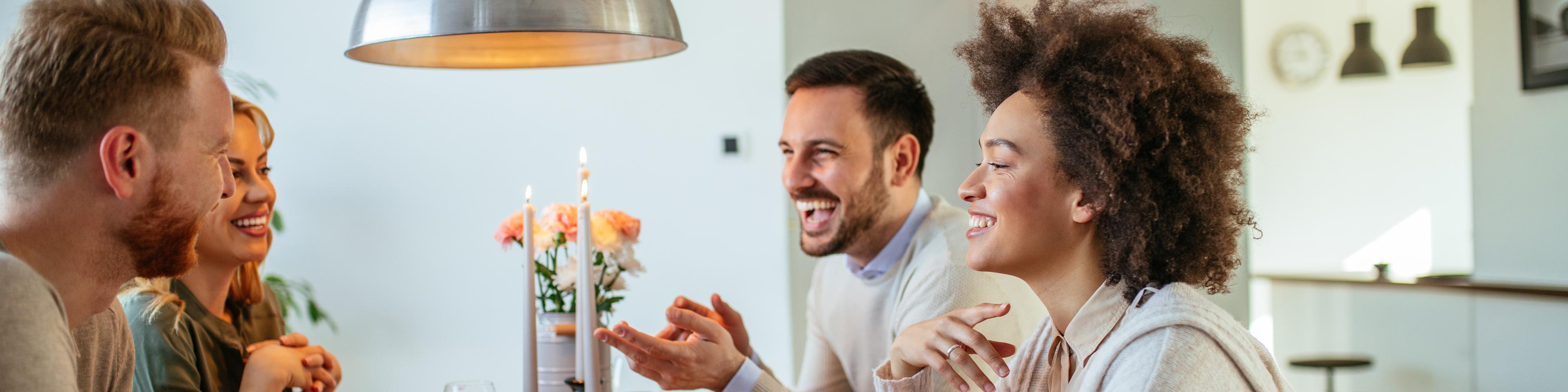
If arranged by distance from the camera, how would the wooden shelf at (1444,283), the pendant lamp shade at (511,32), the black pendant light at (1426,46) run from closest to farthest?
the pendant lamp shade at (511,32)
the wooden shelf at (1444,283)
the black pendant light at (1426,46)

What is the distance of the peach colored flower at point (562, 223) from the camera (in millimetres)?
1677

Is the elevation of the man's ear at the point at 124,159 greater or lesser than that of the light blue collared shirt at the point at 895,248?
greater

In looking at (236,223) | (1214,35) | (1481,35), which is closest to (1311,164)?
(1481,35)

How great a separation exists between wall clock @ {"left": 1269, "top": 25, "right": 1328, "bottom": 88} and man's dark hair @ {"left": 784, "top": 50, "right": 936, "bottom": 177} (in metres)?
5.21

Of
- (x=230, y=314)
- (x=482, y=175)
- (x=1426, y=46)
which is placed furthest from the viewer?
(x=1426, y=46)

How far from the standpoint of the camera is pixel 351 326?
4312 millimetres

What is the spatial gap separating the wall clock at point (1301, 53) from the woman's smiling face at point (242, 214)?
20.6 feet

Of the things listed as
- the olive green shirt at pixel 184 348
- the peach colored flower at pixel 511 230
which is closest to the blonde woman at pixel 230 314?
the olive green shirt at pixel 184 348

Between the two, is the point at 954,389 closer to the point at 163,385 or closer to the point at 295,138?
the point at 163,385

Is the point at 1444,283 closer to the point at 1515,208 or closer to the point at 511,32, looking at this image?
the point at 1515,208

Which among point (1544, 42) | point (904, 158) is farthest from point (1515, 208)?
point (904, 158)

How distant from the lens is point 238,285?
1863mm

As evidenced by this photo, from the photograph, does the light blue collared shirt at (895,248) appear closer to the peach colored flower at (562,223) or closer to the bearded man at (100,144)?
the peach colored flower at (562,223)

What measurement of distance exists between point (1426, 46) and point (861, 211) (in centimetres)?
434
